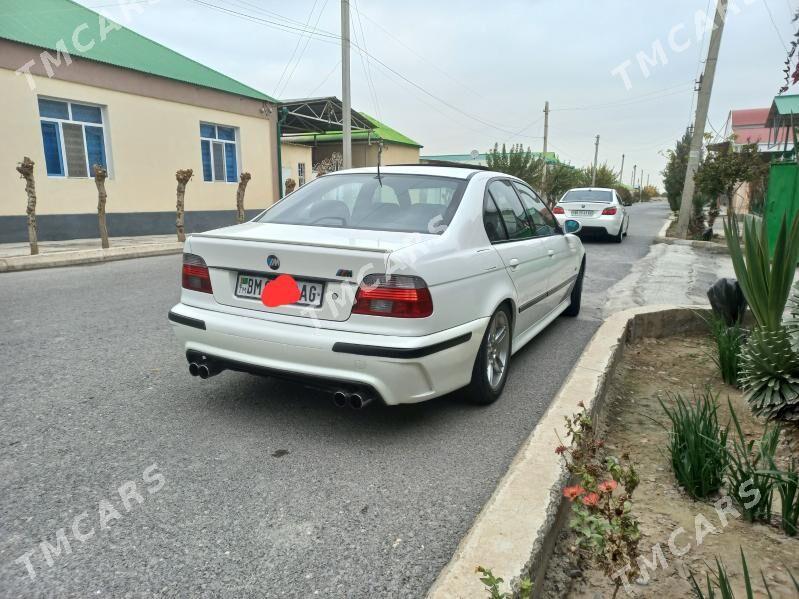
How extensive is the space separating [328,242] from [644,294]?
5.85 m

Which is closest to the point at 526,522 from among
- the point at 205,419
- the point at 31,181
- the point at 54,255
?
the point at 205,419

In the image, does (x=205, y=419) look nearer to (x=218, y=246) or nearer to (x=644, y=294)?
(x=218, y=246)

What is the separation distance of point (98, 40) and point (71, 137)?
339cm

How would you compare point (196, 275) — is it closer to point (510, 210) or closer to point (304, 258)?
point (304, 258)

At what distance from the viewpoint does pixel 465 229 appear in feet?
11.3

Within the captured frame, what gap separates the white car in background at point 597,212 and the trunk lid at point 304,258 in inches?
480

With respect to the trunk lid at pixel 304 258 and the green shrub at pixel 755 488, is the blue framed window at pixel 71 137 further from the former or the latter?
the green shrub at pixel 755 488

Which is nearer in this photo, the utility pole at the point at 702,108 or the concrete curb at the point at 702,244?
the concrete curb at the point at 702,244

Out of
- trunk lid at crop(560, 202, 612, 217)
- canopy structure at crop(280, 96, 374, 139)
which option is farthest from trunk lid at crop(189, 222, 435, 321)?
Answer: canopy structure at crop(280, 96, 374, 139)

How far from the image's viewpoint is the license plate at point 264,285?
2.99m

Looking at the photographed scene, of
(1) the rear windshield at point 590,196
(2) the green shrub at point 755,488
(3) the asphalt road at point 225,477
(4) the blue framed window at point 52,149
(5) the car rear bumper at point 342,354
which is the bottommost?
(3) the asphalt road at point 225,477

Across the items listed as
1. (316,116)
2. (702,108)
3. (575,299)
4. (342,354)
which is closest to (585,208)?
(702,108)

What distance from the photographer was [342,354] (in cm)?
288

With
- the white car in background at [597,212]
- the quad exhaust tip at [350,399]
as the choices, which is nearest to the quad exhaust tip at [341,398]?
the quad exhaust tip at [350,399]
